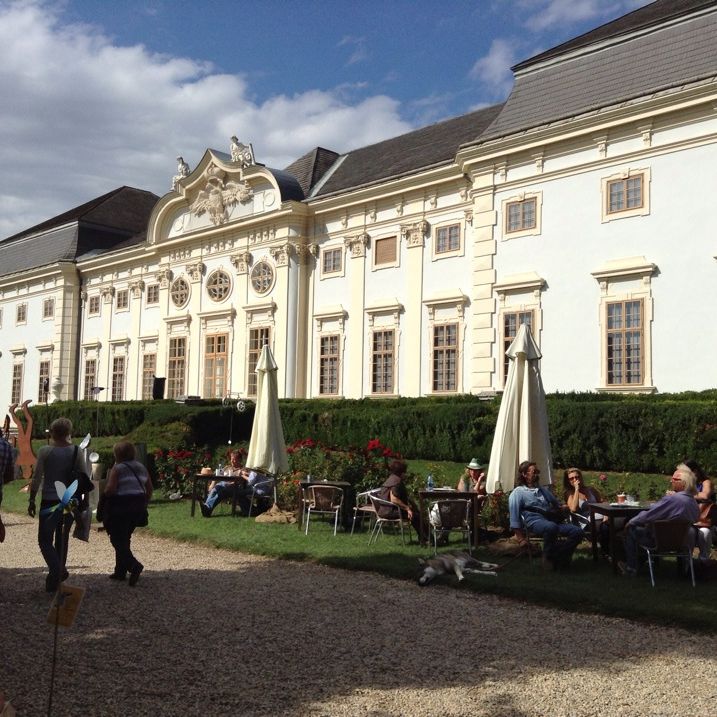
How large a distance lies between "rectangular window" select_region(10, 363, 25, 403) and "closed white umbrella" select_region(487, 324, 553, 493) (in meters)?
32.6

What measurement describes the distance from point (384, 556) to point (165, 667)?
185 inches

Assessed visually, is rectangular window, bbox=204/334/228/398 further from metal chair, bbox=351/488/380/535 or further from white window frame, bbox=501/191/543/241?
metal chair, bbox=351/488/380/535

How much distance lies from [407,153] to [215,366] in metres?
9.77

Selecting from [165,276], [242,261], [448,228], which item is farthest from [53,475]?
[165,276]

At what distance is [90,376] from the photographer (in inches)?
1398

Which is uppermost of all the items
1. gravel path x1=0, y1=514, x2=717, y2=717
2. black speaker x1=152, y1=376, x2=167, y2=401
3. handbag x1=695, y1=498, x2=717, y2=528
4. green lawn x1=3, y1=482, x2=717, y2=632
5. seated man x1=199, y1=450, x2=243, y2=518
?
black speaker x1=152, y1=376, x2=167, y2=401

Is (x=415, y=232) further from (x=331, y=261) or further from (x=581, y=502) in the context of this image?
(x=581, y=502)

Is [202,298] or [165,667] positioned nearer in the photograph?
[165,667]

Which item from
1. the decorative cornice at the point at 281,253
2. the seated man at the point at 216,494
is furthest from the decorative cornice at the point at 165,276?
the seated man at the point at 216,494

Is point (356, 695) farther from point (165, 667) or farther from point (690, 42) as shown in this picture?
point (690, 42)

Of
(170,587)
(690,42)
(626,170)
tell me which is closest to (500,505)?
(170,587)

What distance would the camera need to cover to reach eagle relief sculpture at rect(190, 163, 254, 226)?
28438 millimetres

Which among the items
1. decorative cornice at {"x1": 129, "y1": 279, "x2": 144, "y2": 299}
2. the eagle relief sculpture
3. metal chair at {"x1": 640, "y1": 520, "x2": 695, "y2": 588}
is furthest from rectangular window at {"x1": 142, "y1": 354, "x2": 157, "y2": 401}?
metal chair at {"x1": 640, "y1": 520, "x2": 695, "y2": 588}

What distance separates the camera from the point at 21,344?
38719 millimetres
